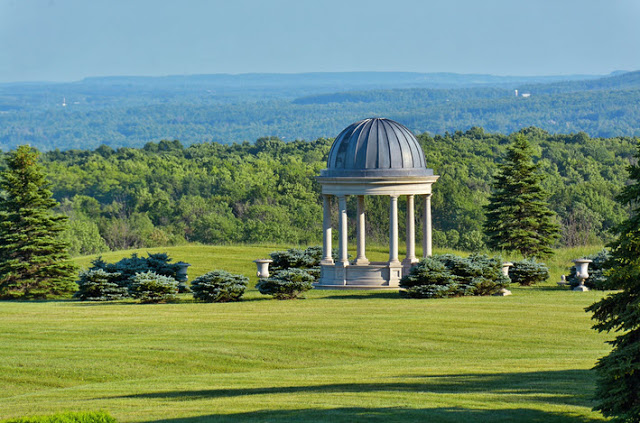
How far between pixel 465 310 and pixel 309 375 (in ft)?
31.0

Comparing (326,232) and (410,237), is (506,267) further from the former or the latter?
(326,232)

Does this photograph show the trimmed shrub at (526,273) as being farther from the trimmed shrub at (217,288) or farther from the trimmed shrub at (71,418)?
the trimmed shrub at (71,418)

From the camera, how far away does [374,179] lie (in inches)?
1476

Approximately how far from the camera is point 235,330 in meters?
28.4

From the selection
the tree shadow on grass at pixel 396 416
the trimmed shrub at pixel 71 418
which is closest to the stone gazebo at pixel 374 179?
the tree shadow on grass at pixel 396 416

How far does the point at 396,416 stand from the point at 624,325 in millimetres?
3946

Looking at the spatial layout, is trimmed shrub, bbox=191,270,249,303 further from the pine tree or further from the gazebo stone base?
the pine tree

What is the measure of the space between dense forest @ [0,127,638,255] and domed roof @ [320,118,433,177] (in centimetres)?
3179

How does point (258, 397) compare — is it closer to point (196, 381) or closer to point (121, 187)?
point (196, 381)

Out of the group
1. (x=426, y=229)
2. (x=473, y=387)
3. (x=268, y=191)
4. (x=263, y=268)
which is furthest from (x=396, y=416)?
(x=268, y=191)

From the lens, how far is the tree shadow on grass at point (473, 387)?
20062 mm

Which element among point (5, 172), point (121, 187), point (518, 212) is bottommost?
point (121, 187)

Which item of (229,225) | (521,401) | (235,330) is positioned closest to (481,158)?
(229,225)

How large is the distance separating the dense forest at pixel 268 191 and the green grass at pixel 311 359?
39.2m
